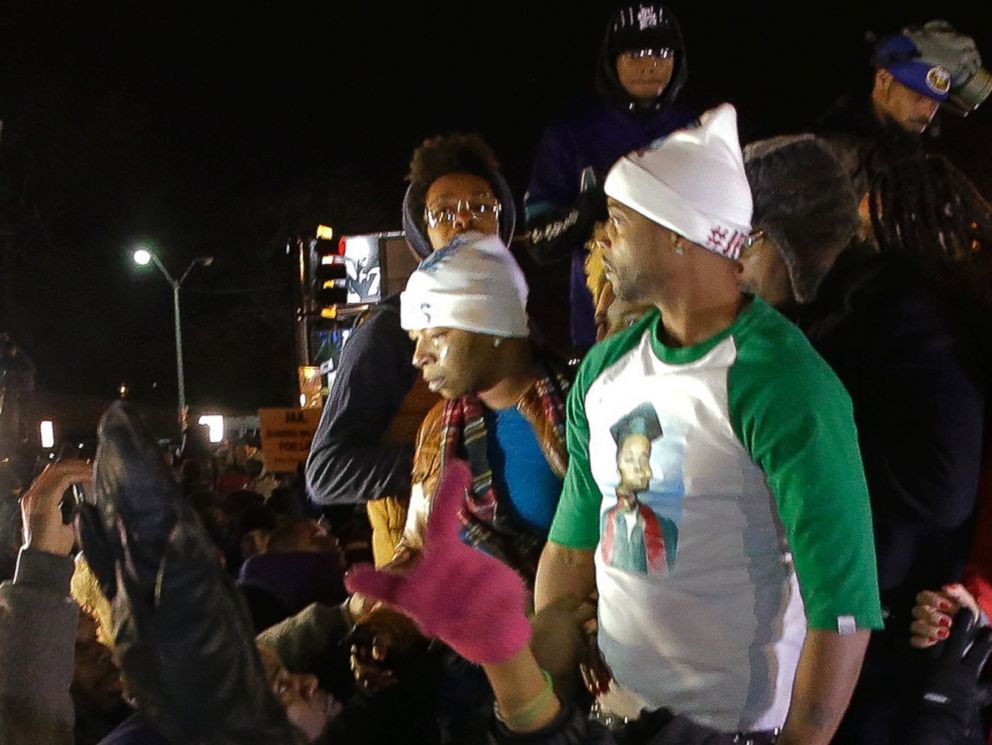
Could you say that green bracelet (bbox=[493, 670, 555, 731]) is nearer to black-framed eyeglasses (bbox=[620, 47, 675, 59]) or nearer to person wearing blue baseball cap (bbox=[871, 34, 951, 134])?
person wearing blue baseball cap (bbox=[871, 34, 951, 134])

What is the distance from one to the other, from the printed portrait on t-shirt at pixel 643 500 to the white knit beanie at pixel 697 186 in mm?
352

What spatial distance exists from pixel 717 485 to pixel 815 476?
190 millimetres

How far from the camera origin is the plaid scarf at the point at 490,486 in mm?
2963

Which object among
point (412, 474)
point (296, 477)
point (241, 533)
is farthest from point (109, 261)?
point (412, 474)

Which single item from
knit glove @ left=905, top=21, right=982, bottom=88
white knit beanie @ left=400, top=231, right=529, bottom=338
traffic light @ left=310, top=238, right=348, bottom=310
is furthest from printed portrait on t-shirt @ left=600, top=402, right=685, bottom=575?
traffic light @ left=310, top=238, right=348, bottom=310

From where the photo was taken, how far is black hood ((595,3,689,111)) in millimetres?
3900

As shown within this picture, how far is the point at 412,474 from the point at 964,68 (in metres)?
1.88

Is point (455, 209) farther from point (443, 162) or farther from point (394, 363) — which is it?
point (394, 363)

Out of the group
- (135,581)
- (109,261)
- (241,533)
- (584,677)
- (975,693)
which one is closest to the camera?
(135,581)

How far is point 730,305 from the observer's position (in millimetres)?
2377

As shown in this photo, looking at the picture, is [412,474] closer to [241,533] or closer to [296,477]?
[241,533]

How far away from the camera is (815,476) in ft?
Result: 6.95

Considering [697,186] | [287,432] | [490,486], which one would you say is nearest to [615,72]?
[490,486]

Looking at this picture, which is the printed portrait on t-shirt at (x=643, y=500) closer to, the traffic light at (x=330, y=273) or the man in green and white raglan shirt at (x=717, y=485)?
the man in green and white raglan shirt at (x=717, y=485)
